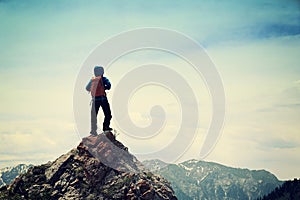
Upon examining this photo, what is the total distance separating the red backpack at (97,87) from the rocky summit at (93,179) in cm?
519

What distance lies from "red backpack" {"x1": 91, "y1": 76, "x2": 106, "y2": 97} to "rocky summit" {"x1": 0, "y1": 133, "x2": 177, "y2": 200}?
519 centimetres

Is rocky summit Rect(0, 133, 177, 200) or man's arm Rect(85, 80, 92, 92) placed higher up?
man's arm Rect(85, 80, 92, 92)

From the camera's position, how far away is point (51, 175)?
112 ft

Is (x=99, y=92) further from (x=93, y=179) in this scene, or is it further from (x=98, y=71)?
(x=93, y=179)

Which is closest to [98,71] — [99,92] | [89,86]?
[89,86]

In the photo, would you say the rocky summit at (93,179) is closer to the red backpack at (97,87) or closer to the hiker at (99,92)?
the hiker at (99,92)

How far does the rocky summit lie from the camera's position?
32.5 m

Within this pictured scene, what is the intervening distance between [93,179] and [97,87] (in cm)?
799

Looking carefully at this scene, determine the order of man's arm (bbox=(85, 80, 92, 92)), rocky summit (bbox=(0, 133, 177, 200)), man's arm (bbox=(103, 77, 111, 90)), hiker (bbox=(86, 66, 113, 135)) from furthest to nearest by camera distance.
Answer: rocky summit (bbox=(0, 133, 177, 200))
man's arm (bbox=(85, 80, 92, 92))
man's arm (bbox=(103, 77, 111, 90))
hiker (bbox=(86, 66, 113, 135))

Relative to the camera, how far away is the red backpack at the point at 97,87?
94.9ft

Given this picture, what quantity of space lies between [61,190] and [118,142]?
612 centimetres

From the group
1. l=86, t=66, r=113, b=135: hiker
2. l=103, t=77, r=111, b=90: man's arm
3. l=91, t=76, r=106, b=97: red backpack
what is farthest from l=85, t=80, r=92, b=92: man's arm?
l=103, t=77, r=111, b=90: man's arm

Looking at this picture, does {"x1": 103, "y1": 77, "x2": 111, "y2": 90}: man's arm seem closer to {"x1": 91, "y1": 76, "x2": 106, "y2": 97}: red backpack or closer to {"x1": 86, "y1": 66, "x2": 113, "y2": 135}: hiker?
{"x1": 86, "y1": 66, "x2": 113, "y2": 135}: hiker

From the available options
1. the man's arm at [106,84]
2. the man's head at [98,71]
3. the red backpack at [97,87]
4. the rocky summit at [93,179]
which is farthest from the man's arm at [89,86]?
the rocky summit at [93,179]
